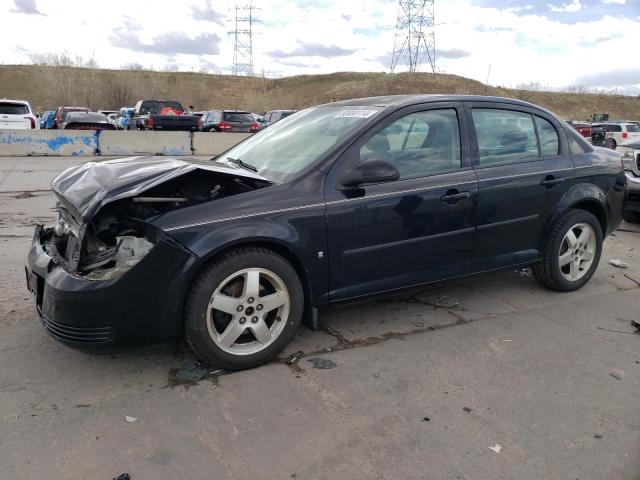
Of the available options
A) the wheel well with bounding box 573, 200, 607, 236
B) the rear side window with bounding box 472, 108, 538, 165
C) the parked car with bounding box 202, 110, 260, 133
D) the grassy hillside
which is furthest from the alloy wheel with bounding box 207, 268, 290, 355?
the grassy hillside

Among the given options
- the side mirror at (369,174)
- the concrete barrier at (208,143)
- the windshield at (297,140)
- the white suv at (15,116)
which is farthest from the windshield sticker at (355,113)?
the white suv at (15,116)

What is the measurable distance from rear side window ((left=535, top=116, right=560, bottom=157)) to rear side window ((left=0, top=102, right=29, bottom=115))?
59.1ft

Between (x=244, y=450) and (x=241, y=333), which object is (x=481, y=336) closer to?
(x=241, y=333)

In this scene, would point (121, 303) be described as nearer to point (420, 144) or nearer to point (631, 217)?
point (420, 144)

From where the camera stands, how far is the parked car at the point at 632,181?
7867 millimetres

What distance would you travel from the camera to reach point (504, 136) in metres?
4.33

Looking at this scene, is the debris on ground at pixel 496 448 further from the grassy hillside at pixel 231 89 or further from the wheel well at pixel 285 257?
the grassy hillside at pixel 231 89

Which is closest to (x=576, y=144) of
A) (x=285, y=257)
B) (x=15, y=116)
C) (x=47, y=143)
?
(x=285, y=257)

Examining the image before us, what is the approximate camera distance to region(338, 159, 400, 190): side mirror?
3.38 metres

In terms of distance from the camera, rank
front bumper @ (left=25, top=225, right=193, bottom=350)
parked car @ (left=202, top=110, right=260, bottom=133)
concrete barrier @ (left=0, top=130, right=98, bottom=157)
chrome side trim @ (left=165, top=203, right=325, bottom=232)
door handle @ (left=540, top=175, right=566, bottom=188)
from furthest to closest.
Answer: parked car @ (left=202, top=110, right=260, bottom=133) < concrete barrier @ (left=0, top=130, right=98, bottom=157) < door handle @ (left=540, top=175, right=566, bottom=188) < chrome side trim @ (left=165, top=203, right=325, bottom=232) < front bumper @ (left=25, top=225, right=193, bottom=350)

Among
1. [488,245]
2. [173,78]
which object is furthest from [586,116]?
[488,245]

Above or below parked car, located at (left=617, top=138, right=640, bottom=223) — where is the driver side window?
above

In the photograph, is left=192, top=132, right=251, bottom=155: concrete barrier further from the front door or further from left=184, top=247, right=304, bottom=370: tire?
left=184, top=247, right=304, bottom=370: tire

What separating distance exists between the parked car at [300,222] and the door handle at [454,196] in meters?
0.01
